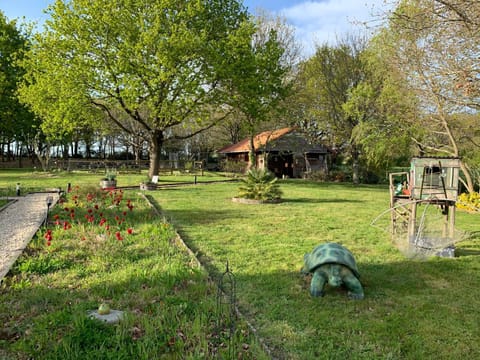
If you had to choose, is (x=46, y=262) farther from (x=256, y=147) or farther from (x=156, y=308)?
(x=256, y=147)

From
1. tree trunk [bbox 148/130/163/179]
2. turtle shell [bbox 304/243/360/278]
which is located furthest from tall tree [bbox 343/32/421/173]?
turtle shell [bbox 304/243/360/278]

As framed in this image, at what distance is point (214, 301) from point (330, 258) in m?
1.50

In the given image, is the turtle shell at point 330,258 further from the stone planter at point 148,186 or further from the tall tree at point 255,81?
the tall tree at point 255,81

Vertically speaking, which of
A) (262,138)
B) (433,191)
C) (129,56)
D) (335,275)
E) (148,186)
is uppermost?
(129,56)

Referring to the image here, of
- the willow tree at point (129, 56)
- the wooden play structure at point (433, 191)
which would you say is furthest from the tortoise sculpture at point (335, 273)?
the willow tree at point (129, 56)

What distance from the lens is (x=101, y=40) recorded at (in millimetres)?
18453

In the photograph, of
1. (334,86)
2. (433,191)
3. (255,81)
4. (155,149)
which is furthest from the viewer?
(334,86)

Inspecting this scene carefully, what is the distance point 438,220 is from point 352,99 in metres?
16.8

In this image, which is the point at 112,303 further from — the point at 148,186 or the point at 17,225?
the point at 148,186

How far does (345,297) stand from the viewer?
14.6 feet

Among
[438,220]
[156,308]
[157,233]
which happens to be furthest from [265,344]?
[438,220]

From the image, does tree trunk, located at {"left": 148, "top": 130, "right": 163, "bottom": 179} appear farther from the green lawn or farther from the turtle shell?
the turtle shell

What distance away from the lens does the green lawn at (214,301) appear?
3.19m

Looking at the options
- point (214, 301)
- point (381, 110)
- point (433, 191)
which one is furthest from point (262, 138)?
point (214, 301)
